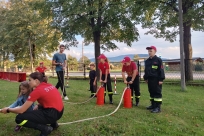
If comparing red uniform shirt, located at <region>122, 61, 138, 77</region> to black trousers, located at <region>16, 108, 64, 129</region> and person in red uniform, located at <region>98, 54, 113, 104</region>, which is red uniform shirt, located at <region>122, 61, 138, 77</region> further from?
black trousers, located at <region>16, 108, 64, 129</region>

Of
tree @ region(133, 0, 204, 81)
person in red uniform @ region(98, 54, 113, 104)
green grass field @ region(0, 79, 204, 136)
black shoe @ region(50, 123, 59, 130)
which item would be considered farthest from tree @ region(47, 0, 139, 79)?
black shoe @ region(50, 123, 59, 130)

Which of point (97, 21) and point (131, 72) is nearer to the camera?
point (131, 72)

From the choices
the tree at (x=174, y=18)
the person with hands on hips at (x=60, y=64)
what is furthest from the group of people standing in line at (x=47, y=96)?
the tree at (x=174, y=18)

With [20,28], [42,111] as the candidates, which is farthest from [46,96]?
[20,28]

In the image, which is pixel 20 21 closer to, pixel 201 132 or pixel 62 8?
pixel 62 8

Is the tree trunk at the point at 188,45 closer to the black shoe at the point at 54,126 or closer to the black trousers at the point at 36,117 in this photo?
the black shoe at the point at 54,126

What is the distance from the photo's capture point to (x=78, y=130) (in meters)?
4.61

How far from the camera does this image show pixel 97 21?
57.4 ft

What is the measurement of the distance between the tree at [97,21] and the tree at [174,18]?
60.3 inches

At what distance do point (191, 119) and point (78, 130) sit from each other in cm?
308

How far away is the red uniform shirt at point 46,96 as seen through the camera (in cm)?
387

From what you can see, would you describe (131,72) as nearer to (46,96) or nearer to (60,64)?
(60,64)

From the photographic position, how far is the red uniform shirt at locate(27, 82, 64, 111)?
152 inches

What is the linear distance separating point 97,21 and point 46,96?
46.6ft
